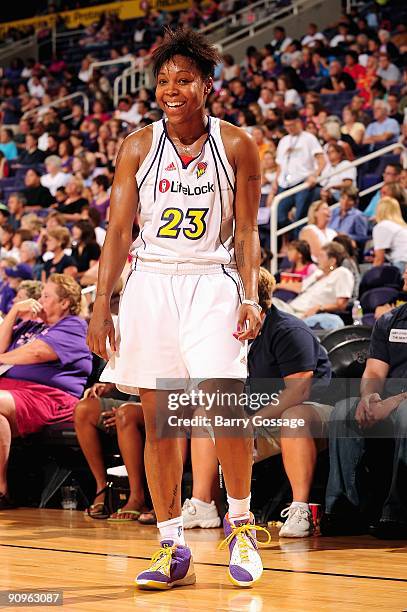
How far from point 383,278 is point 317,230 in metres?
1.32

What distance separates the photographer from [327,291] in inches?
306

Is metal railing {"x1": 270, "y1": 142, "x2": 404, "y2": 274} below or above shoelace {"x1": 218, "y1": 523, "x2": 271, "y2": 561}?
above

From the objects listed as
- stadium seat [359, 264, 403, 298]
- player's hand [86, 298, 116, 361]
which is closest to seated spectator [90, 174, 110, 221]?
stadium seat [359, 264, 403, 298]

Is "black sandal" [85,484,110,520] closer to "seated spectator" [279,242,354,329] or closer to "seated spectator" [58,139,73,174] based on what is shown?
"seated spectator" [279,242,354,329]

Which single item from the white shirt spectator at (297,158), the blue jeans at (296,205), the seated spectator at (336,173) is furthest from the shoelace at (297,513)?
the white shirt spectator at (297,158)

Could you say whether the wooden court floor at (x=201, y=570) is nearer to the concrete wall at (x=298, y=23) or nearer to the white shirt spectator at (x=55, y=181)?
the white shirt spectator at (x=55, y=181)

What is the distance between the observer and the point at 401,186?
8.95 m

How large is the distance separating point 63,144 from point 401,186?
23.1 ft

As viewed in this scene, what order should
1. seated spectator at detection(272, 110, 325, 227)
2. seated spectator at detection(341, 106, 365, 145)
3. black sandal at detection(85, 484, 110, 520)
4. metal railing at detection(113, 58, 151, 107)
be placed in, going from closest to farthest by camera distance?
black sandal at detection(85, 484, 110, 520)
seated spectator at detection(272, 110, 325, 227)
seated spectator at detection(341, 106, 365, 145)
metal railing at detection(113, 58, 151, 107)

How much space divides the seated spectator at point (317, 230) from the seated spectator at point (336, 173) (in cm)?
91

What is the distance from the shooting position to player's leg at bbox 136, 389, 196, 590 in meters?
3.61

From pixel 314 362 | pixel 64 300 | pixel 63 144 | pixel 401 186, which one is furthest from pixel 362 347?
pixel 63 144

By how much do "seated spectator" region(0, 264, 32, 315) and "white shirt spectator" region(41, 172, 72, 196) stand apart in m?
4.61

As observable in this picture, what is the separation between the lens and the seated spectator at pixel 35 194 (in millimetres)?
13695
